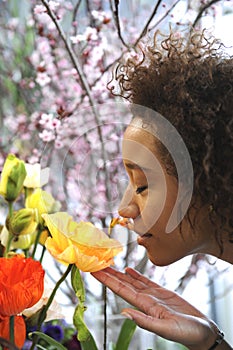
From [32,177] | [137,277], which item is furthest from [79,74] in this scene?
[137,277]

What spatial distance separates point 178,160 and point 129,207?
9 cm

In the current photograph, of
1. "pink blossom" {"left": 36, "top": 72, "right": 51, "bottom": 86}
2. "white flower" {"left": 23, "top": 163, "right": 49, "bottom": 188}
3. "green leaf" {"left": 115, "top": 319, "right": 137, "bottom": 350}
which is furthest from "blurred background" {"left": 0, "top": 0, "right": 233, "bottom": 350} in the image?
"green leaf" {"left": 115, "top": 319, "right": 137, "bottom": 350}

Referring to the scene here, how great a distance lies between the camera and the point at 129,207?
791 millimetres

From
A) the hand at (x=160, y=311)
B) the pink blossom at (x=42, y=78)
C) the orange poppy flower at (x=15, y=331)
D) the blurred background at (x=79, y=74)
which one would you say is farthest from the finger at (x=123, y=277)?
the pink blossom at (x=42, y=78)

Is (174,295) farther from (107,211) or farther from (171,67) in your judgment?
(171,67)

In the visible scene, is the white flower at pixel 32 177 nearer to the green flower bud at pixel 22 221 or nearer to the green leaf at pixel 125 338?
the green flower bud at pixel 22 221

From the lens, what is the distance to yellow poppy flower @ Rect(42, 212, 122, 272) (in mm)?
807

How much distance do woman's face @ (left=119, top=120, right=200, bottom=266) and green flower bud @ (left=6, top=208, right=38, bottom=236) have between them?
5.9 inches

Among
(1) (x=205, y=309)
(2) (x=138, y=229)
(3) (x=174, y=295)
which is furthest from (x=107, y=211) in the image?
(1) (x=205, y=309)

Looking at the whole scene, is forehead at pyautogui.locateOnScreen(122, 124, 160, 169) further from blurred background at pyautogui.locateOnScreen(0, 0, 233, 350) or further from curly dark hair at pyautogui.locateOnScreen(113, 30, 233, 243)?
blurred background at pyautogui.locateOnScreen(0, 0, 233, 350)

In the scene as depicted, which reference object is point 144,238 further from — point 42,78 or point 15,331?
point 42,78

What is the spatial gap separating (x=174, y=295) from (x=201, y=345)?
0.29 ft

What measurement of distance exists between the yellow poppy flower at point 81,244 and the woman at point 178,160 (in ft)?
0.13

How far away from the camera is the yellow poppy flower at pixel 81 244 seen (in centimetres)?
81
